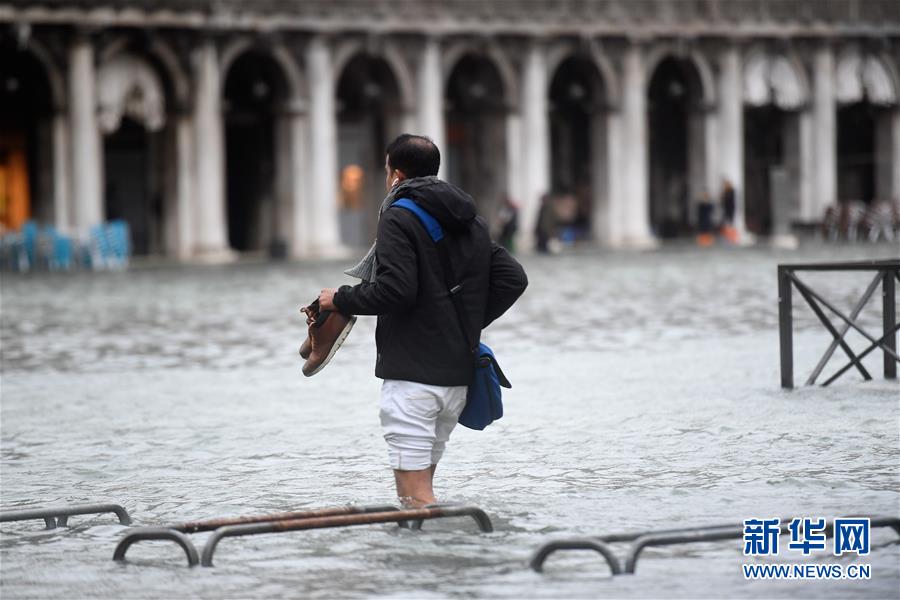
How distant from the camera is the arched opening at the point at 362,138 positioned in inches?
1801

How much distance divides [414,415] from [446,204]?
0.86 m

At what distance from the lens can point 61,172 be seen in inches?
1592

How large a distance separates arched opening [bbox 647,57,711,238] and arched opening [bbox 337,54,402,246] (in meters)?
8.52

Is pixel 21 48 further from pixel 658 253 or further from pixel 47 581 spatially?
pixel 47 581

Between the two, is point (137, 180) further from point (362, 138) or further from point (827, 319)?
point (827, 319)

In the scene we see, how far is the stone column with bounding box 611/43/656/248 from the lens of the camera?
4841cm

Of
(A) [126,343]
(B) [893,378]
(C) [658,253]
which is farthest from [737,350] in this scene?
(C) [658,253]

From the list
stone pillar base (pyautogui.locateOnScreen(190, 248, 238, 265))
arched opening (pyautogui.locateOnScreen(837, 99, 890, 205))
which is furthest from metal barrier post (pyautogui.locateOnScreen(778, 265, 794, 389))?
arched opening (pyautogui.locateOnScreen(837, 99, 890, 205))

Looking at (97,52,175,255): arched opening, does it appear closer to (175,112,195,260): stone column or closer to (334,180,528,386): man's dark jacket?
(175,112,195,260): stone column

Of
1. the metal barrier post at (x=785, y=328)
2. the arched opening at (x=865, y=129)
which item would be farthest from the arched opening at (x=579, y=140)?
the metal barrier post at (x=785, y=328)

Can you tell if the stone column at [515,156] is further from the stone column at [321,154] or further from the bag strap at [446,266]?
the bag strap at [446,266]

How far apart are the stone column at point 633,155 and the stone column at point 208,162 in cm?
1191

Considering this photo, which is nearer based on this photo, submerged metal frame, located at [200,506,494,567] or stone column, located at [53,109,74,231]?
submerged metal frame, located at [200,506,494,567]

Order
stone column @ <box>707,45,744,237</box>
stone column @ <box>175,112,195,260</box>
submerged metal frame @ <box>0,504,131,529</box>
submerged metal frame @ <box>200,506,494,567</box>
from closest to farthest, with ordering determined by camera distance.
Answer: submerged metal frame @ <box>200,506,494,567</box> < submerged metal frame @ <box>0,504,131,529</box> < stone column @ <box>175,112,195,260</box> < stone column @ <box>707,45,744,237</box>
